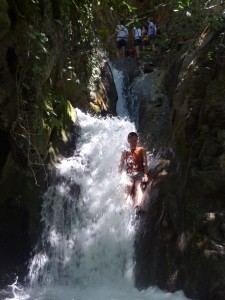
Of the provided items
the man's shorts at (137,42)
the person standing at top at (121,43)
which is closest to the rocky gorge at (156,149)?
the man's shorts at (137,42)

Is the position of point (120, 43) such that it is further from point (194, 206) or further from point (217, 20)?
point (194, 206)

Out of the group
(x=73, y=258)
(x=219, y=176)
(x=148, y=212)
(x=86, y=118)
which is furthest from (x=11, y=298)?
(x=86, y=118)

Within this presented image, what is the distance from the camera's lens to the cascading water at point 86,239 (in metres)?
6.43

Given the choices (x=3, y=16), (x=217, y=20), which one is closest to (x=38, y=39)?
(x=3, y=16)

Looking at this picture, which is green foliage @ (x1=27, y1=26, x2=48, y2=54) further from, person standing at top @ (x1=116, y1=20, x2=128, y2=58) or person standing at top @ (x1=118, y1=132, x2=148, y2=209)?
person standing at top @ (x1=116, y1=20, x2=128, y2=58)

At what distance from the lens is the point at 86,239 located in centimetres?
733

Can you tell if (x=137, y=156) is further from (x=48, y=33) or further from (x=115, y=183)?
(x=48, y=33)

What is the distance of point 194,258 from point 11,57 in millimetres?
3988

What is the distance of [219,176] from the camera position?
6.01 metres

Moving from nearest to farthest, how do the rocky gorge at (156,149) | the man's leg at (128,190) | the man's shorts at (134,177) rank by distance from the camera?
the rocky gorge at (156,149) < the man's leg at (128,190) < the man's shorts at (134,177)

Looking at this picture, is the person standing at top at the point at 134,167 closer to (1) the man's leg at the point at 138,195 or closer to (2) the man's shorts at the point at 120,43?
(1) the man's leg at the point at 138,195

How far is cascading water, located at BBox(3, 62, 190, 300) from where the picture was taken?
6430 mm

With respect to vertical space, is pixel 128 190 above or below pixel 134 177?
below

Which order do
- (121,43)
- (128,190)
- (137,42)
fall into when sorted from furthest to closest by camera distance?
(121,43), (137,42), (128,190)
